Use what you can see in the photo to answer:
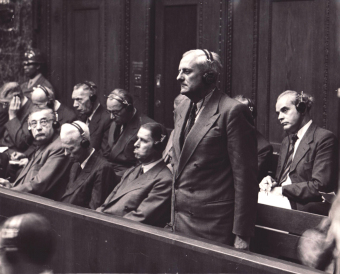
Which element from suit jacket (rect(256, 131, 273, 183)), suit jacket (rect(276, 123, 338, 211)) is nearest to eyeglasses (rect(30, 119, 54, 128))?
suit jacket (rect(256, 131, 273, 183))

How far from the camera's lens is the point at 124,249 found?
177 inches

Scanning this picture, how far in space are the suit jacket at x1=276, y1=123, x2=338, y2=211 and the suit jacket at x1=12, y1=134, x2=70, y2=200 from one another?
1910 mm

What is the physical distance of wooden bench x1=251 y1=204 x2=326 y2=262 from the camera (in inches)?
180

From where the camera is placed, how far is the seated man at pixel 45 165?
629 cm

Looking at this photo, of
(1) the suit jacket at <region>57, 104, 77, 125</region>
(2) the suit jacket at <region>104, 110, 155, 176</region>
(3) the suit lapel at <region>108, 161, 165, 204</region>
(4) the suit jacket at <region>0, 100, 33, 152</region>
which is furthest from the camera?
(4) the suit jacket at <region>0, 100, 33, 152</region>

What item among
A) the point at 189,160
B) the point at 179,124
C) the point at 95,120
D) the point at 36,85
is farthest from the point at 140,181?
the point at 36,85

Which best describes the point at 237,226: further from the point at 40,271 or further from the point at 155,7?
the point at 155,7

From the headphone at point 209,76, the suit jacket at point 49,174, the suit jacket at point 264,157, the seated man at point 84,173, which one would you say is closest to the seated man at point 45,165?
the suit jacket at point 49,174

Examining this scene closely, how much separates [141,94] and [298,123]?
3.18 meters

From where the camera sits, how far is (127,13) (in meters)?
8.79

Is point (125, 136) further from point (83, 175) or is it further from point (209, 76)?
point (209, 76)

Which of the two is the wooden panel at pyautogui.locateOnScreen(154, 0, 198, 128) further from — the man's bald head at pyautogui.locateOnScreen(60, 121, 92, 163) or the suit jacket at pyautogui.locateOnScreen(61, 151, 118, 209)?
the suit jacket at pyautogui.locateOnScreen(61, 151, 118, 209)

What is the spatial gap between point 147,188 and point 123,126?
2.09 m

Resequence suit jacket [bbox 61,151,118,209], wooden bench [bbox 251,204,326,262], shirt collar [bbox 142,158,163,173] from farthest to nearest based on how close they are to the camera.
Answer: suit jacket [bbox 61,151,118,209] → shirt collar [bbox 142,158,163,173] → wooden bench [bbox 251,204,326,262]
